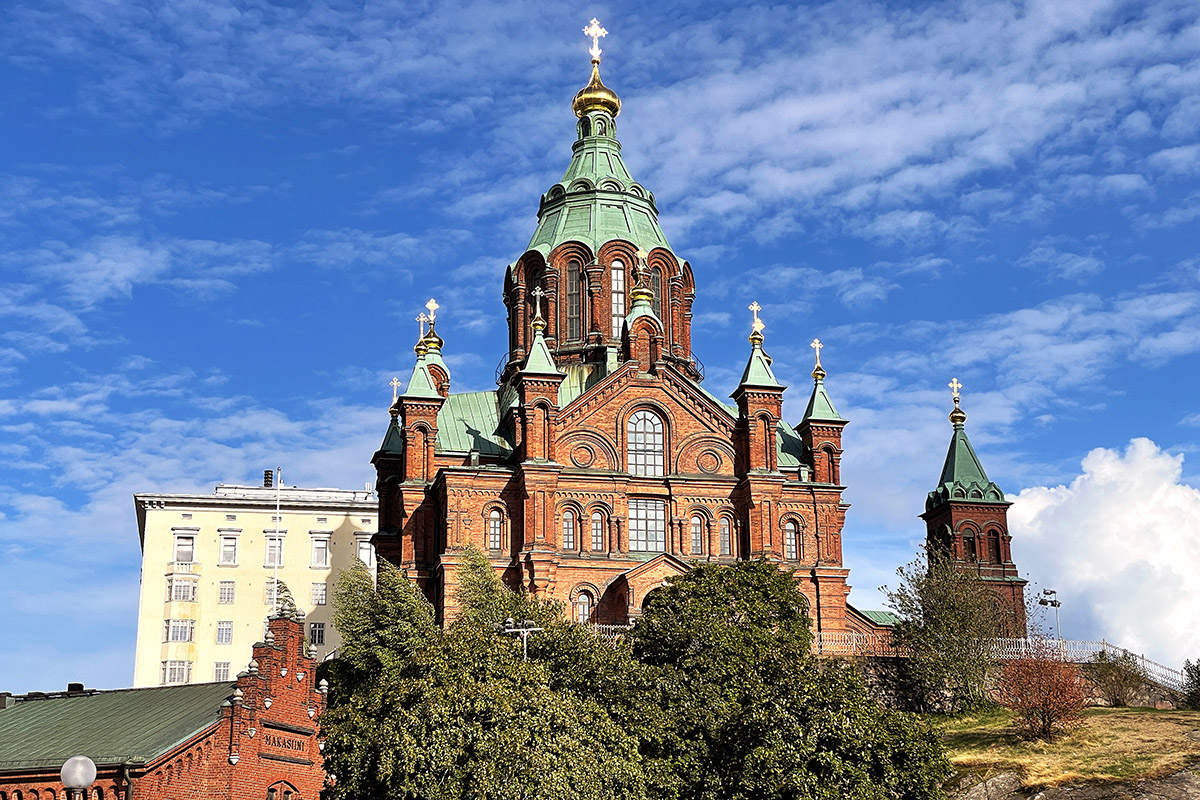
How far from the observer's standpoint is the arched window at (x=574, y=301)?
250 feet

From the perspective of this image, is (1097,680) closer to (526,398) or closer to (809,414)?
(809,414)

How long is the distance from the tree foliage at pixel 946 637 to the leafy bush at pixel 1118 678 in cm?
431

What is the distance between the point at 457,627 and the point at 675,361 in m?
34.2

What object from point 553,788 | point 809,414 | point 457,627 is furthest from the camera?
point 809,414

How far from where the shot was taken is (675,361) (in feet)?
251

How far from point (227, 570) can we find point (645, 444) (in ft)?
90.9

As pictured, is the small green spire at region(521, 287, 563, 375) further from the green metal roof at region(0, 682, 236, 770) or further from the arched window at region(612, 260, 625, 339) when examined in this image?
the green metal roof at region(0, 682, 236, 770)

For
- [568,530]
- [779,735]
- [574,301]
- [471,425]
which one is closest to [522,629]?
[779,735]

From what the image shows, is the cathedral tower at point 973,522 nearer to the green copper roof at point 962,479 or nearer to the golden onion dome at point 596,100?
the green copper roof at point 962,479

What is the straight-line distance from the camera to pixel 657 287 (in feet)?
254

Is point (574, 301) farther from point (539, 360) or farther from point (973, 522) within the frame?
point (973, 522)

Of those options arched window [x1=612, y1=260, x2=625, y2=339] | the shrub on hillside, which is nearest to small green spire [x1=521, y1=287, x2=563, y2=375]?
arched window [x1=612, y1=260, x2=625, y2=339]

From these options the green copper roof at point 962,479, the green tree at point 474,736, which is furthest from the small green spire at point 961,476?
the green tree at point 474,736

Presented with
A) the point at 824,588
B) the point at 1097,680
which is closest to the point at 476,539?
the point at 824,588
